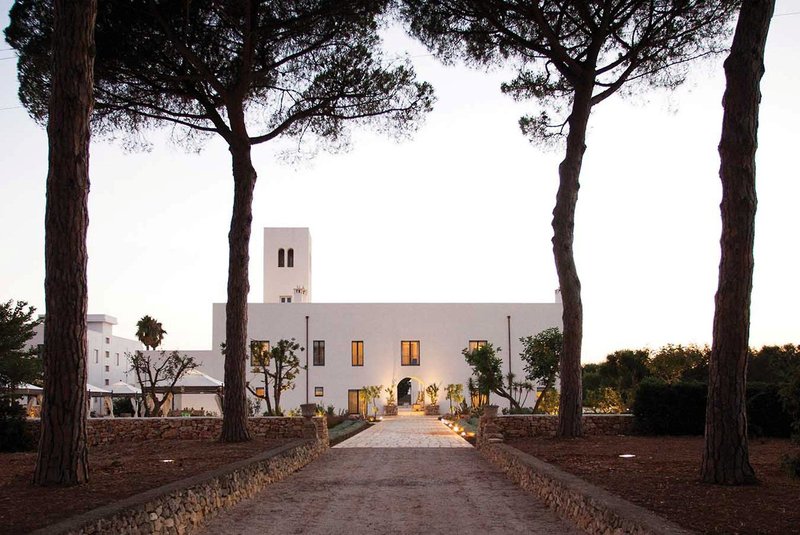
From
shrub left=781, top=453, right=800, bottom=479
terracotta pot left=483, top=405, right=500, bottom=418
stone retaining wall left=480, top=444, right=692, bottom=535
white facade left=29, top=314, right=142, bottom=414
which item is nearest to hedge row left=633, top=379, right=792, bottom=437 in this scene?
terracotta pot left=483, top=405, right=500, bottom=418

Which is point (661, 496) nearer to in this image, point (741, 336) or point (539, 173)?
point (741, 336)

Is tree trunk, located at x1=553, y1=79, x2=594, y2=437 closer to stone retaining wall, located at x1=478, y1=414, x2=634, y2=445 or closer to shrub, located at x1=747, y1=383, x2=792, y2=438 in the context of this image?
stone retaining wall, located at x1=478, y1=414, x2=634, y2=445

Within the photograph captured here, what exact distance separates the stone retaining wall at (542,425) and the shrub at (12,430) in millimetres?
7872

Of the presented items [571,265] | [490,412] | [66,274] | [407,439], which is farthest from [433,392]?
[66,274]

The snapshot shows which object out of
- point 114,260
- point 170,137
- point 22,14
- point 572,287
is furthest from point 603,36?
point 114,260

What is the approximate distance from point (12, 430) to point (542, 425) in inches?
362

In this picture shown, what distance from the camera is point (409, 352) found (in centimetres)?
3550

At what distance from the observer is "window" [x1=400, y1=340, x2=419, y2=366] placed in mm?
35438

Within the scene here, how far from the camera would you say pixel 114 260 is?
812 inches

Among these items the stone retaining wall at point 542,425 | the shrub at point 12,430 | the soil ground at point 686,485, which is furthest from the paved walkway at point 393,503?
the shrub at point 12,430

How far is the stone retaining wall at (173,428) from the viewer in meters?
16.6

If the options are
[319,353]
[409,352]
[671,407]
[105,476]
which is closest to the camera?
[105,476]

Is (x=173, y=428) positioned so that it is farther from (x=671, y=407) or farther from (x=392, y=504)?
(x=671, y=407)

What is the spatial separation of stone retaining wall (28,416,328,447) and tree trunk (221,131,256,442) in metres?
2.40
